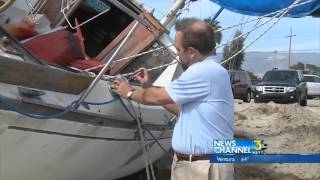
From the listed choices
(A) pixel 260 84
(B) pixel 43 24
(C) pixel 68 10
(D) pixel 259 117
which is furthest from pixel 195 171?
(A) pixel 260 84

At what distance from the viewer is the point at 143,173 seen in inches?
266

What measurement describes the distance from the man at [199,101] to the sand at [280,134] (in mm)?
3569

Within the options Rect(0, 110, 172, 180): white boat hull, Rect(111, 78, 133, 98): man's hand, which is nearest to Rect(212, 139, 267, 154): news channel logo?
Rect(111, 78, 133, 98): man's hand

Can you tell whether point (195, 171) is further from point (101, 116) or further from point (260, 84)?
point (260, 84)

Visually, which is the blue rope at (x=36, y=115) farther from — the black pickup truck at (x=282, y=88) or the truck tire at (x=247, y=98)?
the truck tire at (x=247, y=98)

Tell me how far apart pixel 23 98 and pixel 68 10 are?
239cm

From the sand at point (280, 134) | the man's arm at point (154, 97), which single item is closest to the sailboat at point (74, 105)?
the man's arm at point (154, 97)

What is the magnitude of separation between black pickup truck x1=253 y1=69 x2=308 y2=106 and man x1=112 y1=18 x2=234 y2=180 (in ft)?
60.6

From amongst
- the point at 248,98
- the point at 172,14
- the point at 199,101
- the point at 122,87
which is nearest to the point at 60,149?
the point at 122,87

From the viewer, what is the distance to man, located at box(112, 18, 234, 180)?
3426mm

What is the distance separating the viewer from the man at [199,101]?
3.43 meters

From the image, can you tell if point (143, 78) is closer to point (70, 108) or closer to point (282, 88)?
point (70, 108)

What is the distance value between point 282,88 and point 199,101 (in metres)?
18.7

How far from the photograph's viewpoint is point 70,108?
14.8 ft
